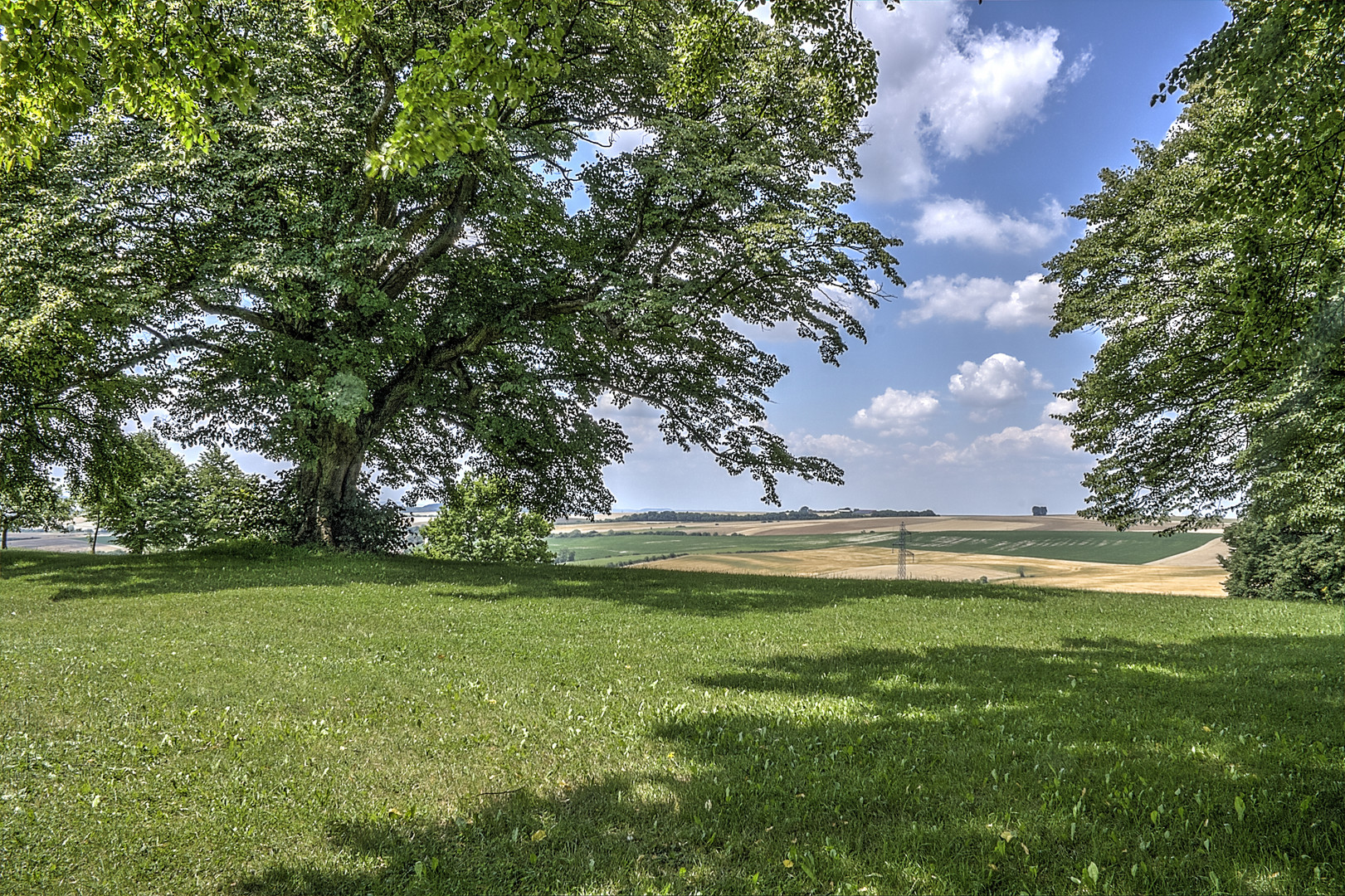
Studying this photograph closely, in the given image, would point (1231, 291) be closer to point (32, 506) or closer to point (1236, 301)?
point (1236, 301)

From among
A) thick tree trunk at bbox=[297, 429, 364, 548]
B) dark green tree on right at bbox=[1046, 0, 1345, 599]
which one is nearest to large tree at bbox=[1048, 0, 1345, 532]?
dark green tree on right at bbox=[1046, 0, 1345, 599]

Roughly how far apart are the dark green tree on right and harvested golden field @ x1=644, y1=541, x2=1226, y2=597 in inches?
460

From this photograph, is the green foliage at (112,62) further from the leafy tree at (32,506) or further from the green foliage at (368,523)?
the leafy tree at (32,506)

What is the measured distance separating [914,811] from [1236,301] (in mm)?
7346

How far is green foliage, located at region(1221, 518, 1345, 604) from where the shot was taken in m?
20.4

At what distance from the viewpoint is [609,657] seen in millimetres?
9820

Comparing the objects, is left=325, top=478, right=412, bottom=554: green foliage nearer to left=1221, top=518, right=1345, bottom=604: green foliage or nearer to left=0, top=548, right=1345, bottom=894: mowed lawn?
left=0, top=548, right=1345, bottom=894: mowed lawn

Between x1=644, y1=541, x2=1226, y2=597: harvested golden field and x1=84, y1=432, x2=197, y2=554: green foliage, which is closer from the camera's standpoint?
x1=84, y1=432, x2=197, y2=554: green foliage

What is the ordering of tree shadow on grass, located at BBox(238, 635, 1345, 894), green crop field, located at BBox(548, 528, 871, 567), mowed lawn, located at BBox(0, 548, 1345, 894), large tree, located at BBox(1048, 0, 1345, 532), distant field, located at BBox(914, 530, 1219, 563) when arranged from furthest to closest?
green crop field, located at BBox(548, 528, 871, 567)
distant field, located at BBox(914, 530, 1219, 563)
large tree, located at BBox(1048, 0, 1345, 532)
mowed lawn, located at BBox(0, 548, 1345, 894)
tree shadow on grass, located at BBox(238, 635, 1345, 894)

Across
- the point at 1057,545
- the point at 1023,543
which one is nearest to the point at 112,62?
the point at 1023,543

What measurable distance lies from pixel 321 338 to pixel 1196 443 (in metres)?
26.4

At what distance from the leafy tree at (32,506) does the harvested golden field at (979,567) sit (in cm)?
2313

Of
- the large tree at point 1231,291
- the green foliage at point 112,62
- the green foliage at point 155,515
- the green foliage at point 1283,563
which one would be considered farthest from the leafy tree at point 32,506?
the green foliage at point 1283,563

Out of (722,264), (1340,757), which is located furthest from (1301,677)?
(722,264)
